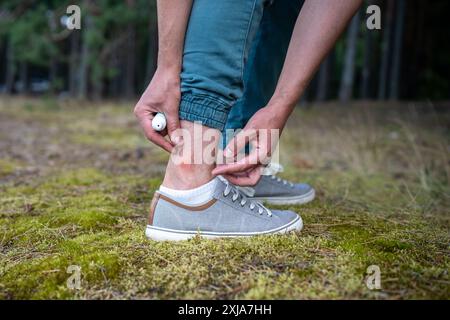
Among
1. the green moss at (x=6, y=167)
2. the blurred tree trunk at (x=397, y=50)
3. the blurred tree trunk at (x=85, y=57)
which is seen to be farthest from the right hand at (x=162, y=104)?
the blurred tree trunk at (x=85, y=57)

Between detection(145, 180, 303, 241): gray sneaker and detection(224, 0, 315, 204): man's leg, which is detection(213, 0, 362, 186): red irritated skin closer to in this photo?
detection(145, 180, 303, 241): gray sneaker

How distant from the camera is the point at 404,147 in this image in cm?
413

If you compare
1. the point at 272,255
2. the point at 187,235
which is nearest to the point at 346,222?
the point at 272,255

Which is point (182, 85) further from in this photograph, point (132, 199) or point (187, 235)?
point (132, 199)

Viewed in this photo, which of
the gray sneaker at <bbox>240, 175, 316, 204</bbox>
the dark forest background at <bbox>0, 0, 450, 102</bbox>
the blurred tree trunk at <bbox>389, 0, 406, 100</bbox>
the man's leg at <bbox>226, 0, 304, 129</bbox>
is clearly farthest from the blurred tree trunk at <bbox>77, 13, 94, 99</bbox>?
the gray sneaker at <bbox>240, 175, 316, 204</bbox>

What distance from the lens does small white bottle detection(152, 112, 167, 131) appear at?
136cm

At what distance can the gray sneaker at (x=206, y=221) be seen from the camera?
140 centimetres

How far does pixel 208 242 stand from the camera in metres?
1.34

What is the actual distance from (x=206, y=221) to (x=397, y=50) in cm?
1001

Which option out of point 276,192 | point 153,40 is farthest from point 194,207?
point 153,40

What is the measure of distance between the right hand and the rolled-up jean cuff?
0.03m

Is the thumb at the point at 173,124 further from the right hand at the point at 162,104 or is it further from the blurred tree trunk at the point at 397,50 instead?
the blurred tree trunk at the point at 397,50

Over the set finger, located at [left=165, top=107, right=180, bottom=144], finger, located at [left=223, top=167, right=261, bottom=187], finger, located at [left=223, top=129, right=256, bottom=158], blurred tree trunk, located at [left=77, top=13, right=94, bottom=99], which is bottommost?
finger, located at [left=223, top=167, right=261, bottom=187]

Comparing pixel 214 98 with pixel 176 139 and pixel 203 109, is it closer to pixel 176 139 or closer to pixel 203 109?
pixel 203 109
